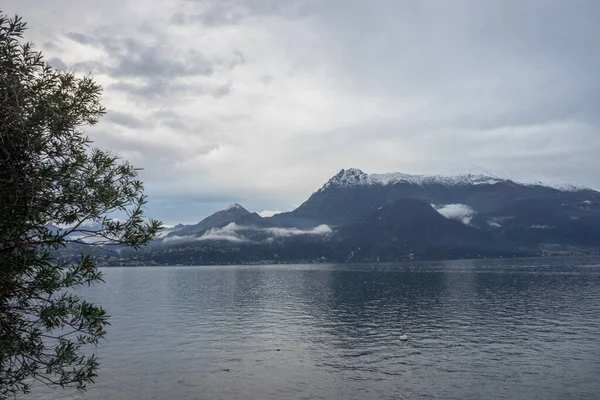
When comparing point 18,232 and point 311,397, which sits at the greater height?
point 18,232

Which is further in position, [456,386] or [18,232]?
[456,386]

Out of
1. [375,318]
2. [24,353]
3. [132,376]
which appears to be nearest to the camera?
[24,353]

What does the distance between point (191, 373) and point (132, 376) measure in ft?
30.0

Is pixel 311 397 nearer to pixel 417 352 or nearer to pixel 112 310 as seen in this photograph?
pixel 417 352

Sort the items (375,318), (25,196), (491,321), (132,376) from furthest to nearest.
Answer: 1. (375,318)
2. (491,321)
3. (132,376)
4. (25,196)

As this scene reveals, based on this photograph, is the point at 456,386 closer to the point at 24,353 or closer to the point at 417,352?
the point at 417,352

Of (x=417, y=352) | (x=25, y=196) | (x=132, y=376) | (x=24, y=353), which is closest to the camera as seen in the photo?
(x=25, y=196)

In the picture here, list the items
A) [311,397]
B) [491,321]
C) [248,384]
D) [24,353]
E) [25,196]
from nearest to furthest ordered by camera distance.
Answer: [25,196] → [24,353] → [311,397] → [248,384] → [491,321]

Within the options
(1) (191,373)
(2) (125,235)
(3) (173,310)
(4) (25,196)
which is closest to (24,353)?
(2) (125,235)

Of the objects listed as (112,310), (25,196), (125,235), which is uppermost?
(25,196)

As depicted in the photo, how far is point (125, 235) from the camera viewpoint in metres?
17.5

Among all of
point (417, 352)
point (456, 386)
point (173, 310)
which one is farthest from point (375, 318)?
→ point (173, 310)

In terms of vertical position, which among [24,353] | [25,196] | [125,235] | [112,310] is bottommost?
[112,310]

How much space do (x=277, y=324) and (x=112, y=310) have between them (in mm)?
68101
